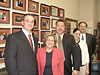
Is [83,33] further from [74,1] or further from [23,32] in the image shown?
[74,1]

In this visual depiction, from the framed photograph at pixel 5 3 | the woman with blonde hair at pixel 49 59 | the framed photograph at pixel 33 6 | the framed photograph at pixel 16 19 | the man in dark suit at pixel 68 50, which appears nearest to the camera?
the woman with blonde hair at pixel 49 59

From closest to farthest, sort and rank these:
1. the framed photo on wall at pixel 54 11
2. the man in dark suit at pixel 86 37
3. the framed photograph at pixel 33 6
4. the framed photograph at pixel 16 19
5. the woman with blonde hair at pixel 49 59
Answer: the woman with blonde hair at pixel 49 59, the framed photograph at pixel 16 19, the framed photograph at pixel 33 6, the man in dark suit at pixel 86 37, the framed photo on wall at pixel 54 11

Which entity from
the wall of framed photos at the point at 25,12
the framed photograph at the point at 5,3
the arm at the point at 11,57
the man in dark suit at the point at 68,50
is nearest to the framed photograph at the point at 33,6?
the wall of framed photos at the point at 25,12

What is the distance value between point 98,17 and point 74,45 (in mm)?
4283

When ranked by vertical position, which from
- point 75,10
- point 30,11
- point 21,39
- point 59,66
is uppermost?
point 75,10

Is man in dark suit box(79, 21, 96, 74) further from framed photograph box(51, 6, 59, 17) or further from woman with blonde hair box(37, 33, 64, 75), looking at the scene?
woman with blonde hair box(37, 33, 64, 75)

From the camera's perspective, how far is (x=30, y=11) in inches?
128

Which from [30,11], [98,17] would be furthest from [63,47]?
[98,17]

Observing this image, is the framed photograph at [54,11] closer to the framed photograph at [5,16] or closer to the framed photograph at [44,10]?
the framed photograph at [44,10]

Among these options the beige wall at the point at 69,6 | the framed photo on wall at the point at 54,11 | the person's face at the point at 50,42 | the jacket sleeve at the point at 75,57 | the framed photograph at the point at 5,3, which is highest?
the beige wall at the point at 69,6

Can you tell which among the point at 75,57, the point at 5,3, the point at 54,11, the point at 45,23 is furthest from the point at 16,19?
the point at 54,11

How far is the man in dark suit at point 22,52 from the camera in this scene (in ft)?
6.08

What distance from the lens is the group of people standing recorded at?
1.90 m

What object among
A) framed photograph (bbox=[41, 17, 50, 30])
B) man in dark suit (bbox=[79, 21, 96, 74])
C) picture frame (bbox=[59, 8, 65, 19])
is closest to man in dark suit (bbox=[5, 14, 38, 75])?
framed photograph (bbox=[41, 17, 50, 30])
